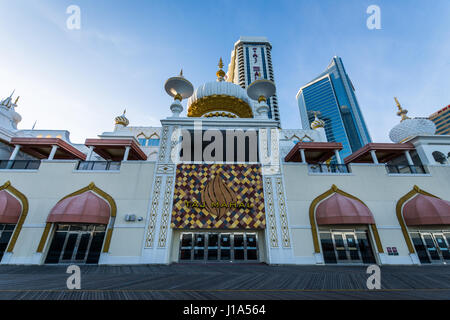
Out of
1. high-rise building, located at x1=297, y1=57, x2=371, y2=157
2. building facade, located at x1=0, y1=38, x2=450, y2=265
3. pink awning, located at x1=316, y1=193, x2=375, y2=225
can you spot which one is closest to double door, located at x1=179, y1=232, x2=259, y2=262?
building facade, located at x1=0, y1=38, x2=450, y2=265

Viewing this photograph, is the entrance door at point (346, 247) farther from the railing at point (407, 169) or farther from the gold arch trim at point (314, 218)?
the railing at point (407, 169)

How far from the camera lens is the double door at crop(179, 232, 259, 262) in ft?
34.6

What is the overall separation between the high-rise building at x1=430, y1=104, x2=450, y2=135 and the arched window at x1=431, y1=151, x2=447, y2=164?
114 meters

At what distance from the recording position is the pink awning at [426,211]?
31.4ft

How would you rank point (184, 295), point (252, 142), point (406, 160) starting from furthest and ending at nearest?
1. point (406, 160)
2. point (252, 142)
3. point (184, 295)

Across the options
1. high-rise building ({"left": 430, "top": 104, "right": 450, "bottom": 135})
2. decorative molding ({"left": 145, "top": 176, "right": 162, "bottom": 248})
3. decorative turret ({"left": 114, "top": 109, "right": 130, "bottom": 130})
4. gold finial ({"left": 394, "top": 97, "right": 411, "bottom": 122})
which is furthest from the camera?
high-rise building ({"left": 430, "top": 104, "right": 450, "bottom": 135})

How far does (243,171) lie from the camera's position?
11.7 meters

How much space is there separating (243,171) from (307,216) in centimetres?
448

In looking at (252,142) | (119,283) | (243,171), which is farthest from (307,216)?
(119,283)

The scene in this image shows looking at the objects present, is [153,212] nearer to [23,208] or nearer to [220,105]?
[23,208]

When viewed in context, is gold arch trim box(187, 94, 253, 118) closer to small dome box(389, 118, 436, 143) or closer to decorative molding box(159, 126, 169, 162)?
decorative molding box(159, 126, 169, 162)

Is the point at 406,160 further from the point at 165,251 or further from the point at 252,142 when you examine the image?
the point at 165,251

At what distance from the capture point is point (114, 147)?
1321cm

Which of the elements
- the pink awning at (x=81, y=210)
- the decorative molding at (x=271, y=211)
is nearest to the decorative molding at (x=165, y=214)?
the pink awning at (x=81, y=210)
